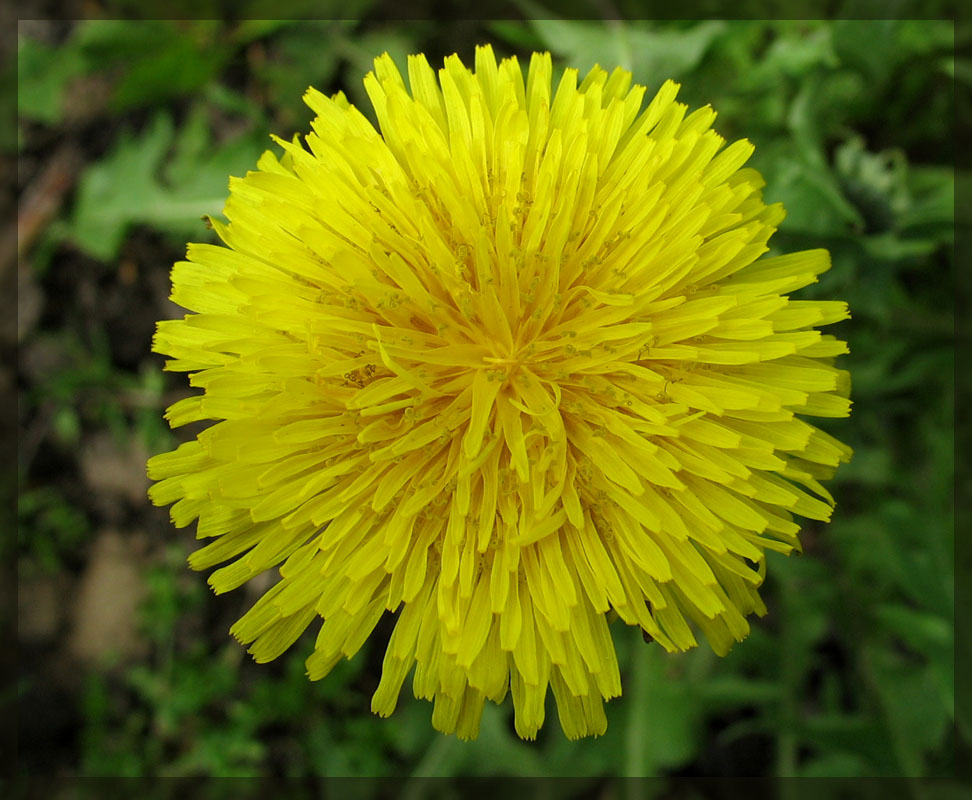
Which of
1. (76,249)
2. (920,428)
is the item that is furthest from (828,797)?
(76,249)

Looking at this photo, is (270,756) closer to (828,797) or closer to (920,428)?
(828,797)

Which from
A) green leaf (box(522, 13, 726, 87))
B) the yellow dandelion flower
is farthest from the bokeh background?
the yellow dandelion flower

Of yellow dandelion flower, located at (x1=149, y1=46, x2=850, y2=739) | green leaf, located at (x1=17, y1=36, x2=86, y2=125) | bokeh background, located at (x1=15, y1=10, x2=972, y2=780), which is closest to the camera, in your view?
yellow dandelion flower, located at (x1=149, y1=46, x2=850, y2=739)

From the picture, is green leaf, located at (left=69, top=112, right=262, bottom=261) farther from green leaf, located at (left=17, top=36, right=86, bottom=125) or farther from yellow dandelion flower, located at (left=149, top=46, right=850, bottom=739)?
yellow dandelion flower, located at (left=149, top=46, right=850, bottom=739)

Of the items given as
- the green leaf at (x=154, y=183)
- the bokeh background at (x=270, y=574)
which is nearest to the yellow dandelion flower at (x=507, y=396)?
the bokeh background at (x=270, y=574)

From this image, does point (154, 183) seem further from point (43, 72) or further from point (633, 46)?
point (633, 46)

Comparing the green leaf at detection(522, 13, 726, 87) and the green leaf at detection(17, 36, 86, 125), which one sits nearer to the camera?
the green leaf at detection(522, 13, 726, 87)
